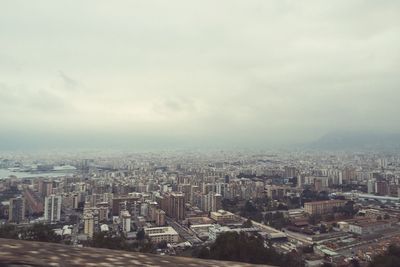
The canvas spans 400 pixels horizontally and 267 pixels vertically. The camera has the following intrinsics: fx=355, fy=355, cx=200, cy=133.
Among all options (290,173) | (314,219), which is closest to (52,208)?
(314,219)

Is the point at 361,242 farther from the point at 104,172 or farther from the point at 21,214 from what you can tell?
the point at 104,172

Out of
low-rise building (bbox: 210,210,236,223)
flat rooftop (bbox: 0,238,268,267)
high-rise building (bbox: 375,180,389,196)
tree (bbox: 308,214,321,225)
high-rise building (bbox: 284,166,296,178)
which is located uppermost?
flat rooftop (bbox: 0,238,268,267)

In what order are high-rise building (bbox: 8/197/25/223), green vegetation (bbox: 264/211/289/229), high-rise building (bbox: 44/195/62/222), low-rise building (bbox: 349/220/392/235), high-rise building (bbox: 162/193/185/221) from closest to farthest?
low-rise building (bbox: 349/220/392/235) < high-rise building (bbox: 8/197/25/223) < green vegetation (bbox: 264/211/289/229) < high-rise building (bbox: 44/195/62/222) < high-rise building (bbox: 162/193/185/221)

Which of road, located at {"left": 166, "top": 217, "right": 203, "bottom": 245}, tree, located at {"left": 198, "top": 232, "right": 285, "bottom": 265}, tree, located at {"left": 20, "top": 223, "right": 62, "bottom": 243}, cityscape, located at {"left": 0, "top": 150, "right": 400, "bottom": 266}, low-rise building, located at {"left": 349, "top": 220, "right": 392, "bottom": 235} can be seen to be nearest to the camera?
tree, located at {"left": 198, "top": 232, "right": 285, "bottom": 265}

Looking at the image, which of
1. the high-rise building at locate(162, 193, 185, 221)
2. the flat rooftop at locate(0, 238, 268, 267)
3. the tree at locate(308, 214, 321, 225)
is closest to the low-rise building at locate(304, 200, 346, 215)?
the tree at locate(308, 214, 321, 225)

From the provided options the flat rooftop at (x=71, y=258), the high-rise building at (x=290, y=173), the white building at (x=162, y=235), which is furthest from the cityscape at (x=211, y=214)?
the flat rooftop at (x=71, y=258)

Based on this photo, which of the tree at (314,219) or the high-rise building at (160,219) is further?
the tree at (314,219)

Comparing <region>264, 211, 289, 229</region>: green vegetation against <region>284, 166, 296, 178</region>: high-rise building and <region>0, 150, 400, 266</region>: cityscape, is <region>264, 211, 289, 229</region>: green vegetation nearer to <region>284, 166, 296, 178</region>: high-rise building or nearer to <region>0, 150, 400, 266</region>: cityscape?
<region>0, 150, 400, 266</region>: cityscape

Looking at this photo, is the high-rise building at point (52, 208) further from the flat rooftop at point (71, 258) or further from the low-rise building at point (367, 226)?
the flat rooftop at point (71, 258)

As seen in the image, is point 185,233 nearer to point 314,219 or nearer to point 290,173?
point 314,219
